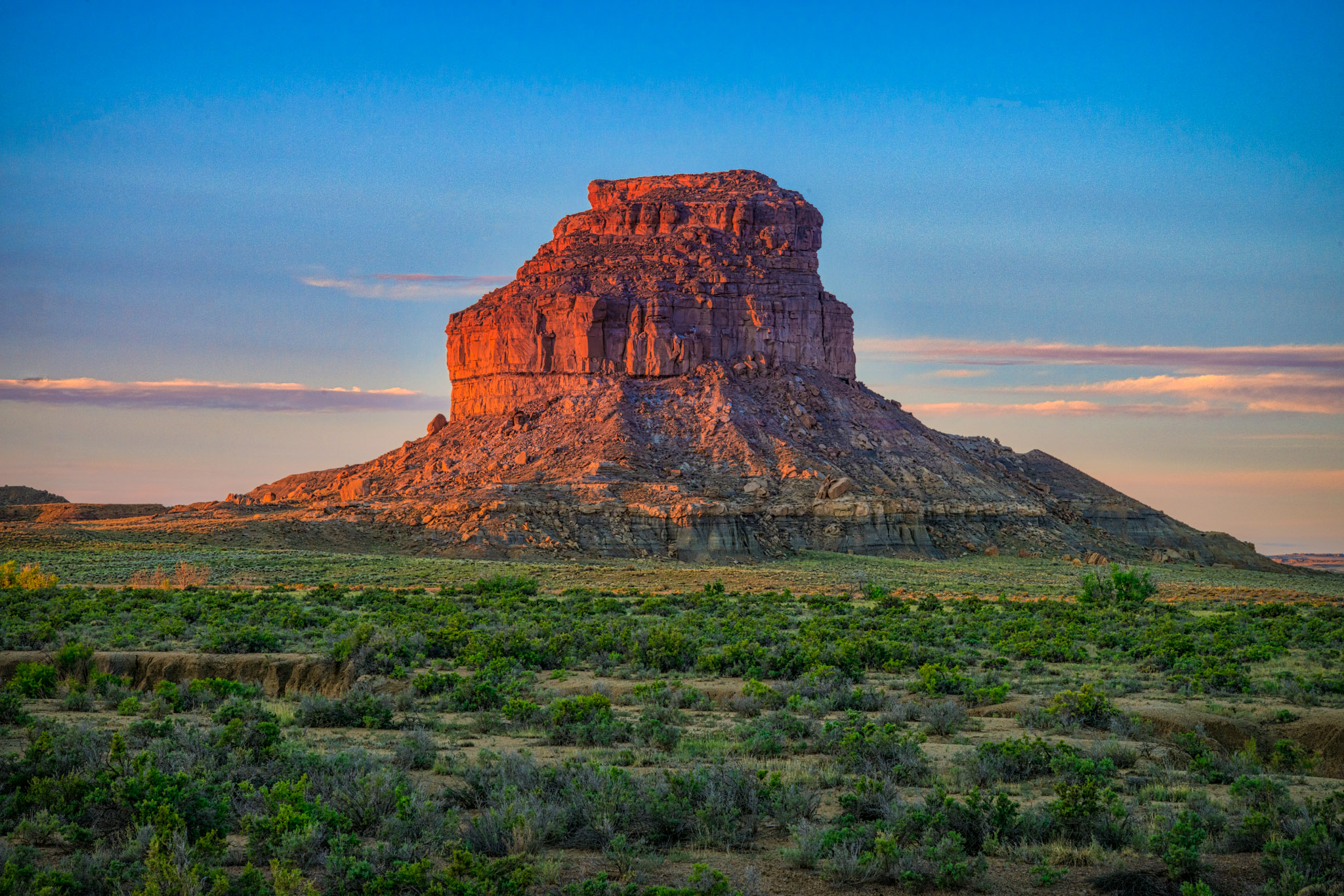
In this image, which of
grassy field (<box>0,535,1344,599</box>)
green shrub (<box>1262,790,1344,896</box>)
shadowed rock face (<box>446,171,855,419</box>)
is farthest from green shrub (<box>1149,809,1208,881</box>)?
shadowed rock face (<box>446,171,855,419</box>)

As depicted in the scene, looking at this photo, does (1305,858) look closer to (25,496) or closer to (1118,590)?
(1118,590)

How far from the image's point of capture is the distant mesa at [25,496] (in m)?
90.4

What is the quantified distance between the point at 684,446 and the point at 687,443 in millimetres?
459

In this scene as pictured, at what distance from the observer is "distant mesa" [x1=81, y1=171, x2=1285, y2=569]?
65.7 meters

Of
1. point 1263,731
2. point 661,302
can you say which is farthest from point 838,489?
point 1263,731

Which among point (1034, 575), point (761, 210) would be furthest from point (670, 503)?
point (761, 210)

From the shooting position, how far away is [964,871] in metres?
8.56

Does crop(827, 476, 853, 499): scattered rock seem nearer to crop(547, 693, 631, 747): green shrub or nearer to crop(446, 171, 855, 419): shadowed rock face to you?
crop(446, 171, 855, 419): shadowed rock face

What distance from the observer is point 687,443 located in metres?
78.6

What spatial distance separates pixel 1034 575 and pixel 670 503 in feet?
71.6

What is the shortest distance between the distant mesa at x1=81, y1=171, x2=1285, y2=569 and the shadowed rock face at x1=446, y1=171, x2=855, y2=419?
0.19 metres

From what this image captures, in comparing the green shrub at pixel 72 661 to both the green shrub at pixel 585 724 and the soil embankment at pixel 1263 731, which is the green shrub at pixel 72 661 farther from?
the soil embankment at pixel 1263 731

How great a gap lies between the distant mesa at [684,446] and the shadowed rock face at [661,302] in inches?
7.5

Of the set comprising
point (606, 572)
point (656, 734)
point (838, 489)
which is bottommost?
point (606, 572)
